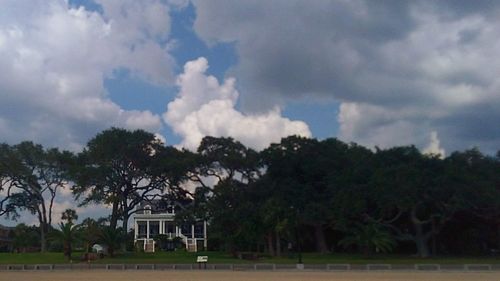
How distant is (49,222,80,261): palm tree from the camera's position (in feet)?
214

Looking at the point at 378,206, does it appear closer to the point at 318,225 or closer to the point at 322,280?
the point at 318,225

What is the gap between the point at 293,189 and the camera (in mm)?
71062

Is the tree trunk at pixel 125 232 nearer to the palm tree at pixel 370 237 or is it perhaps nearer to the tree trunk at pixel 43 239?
the tree trunk at pixel 43 239

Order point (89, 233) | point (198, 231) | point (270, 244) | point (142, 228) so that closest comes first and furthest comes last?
point (89, 233) < point (270, 244) < point (198, 231) < point (142, 228)

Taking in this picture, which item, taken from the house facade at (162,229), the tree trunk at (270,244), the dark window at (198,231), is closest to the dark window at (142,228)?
the house facade at (162,229)

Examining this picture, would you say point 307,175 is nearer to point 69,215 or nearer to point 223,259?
point 223,259

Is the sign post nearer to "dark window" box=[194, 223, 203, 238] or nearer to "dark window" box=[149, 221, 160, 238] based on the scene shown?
"dark window" box=[194, 223, 203, 238]

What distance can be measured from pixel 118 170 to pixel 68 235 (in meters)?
13.2

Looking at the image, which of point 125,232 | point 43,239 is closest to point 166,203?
point 125,232

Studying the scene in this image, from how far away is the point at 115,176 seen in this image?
7575cm

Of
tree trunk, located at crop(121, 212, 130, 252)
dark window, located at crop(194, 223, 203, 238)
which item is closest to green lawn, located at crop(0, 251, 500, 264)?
tree trunk, located at crop(121, 212, 130, 252)

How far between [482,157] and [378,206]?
12283mm

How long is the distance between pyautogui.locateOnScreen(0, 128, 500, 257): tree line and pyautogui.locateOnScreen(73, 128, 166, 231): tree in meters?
0.12

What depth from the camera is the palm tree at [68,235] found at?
65250 mm
